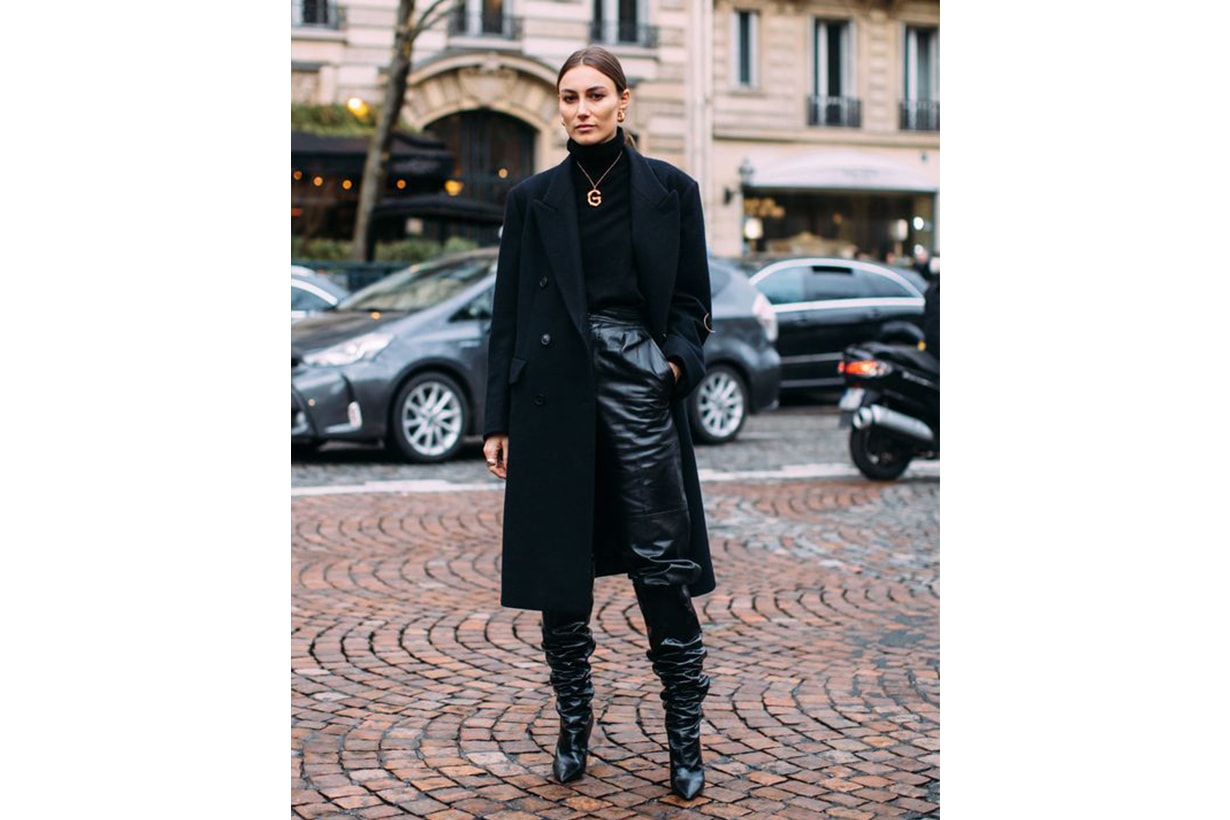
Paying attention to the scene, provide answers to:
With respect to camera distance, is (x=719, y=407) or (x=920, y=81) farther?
(x=920, y=81)

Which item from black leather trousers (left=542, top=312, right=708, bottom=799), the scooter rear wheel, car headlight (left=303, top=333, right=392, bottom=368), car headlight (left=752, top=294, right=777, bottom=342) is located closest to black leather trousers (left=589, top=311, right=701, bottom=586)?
black leather trousers (left=542, top=312, right=708, bottom=799)

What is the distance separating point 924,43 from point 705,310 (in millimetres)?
31205

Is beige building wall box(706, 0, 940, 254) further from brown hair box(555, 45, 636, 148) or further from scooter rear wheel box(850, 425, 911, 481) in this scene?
brown hair box(555, 45, 636, 148)

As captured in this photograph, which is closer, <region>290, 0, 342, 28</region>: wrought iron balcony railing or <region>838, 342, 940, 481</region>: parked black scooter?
<region>838, 342, 940, 481</region>: parked black scooter

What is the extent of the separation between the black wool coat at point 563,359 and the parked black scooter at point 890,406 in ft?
20.2

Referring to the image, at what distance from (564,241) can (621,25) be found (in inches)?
1076

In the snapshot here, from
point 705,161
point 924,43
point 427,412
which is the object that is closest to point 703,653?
point 427,412

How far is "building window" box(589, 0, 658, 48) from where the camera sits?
29984 millimetres

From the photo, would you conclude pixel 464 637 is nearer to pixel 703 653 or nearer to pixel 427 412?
pixel 703 653

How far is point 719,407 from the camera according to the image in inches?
492

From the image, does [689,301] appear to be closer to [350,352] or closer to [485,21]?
[350,352]

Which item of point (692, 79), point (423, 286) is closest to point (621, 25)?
point (692, 79)

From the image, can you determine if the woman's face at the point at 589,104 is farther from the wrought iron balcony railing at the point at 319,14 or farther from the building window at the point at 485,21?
the building window at the point at 485,21

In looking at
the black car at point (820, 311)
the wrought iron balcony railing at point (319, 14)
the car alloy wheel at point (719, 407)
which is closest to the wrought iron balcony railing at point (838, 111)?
the wrought iron balcony railing at point (319, 14)
